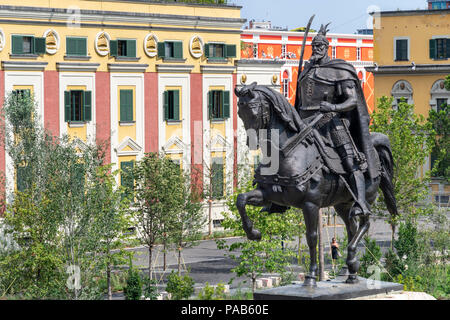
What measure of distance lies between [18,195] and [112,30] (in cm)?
1893

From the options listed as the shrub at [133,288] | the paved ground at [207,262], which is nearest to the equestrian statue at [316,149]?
the shrub at [133,288]

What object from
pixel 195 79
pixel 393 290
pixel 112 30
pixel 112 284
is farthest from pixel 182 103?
pixel 393 290

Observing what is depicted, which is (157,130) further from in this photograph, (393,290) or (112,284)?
(393,290)

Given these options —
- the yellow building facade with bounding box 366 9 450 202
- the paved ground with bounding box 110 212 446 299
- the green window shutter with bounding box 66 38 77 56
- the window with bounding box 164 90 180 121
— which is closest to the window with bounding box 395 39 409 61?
the yellow building facade with bounding box 366 9 450 202

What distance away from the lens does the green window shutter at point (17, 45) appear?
2015 inches

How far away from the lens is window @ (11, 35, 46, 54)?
51406 millimetres

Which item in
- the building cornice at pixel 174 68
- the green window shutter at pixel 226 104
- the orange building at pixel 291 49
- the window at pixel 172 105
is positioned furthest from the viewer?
the orange building at pixel 291 49

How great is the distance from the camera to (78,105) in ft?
178

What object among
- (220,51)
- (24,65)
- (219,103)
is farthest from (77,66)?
(220,51)

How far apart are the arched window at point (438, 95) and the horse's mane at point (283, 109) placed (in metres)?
52.0

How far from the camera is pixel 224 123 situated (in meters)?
60.7

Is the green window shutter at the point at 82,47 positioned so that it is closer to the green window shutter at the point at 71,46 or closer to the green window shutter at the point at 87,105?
the green window shutter at the point at 71,46

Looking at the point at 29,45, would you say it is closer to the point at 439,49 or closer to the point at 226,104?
the point at 226,104

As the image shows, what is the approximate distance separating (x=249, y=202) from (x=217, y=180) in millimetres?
38464
